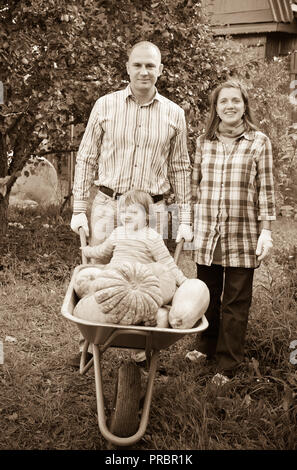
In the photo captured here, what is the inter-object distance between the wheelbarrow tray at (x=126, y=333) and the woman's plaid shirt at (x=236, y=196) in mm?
789

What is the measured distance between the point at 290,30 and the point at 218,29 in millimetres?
1313

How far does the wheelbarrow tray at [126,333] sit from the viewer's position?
2479 mm

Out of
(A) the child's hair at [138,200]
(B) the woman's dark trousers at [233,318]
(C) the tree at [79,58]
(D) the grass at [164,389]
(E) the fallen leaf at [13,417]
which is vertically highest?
(C) the tree at [79,58]

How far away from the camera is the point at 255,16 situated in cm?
1052

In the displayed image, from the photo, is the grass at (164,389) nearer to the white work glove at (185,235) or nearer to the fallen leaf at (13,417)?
the fallen leaf at (13,417)

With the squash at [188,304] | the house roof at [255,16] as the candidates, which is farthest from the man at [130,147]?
the house roof at [255,16]

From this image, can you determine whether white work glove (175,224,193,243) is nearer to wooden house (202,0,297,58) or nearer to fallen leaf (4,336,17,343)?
Answer: fallen leaf (4,336,17,343)

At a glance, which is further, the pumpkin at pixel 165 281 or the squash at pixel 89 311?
the pumpkin at pixel 165 281

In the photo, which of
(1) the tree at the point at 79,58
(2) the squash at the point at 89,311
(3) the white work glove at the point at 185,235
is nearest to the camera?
(2) the squash at the point at 89,311

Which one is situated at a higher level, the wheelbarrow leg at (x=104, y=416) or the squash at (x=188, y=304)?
the squash at (x=188, y=304)

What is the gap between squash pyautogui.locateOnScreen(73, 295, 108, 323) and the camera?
258 centimetres

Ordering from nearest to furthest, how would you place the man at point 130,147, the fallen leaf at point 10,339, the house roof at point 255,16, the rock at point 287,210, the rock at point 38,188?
the man at point 130,147 → the fallen leaf at point 10,339 → the rock at point 287,210 → the rock at point 38,188 → the house roof at point 255,16

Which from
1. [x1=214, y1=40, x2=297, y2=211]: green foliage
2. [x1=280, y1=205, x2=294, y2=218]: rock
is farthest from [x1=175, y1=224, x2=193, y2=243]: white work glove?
[x1=214, y1=40, x2=297, y2=211]: green foliage

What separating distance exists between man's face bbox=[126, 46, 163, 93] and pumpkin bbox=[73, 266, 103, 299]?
4.01 feet
